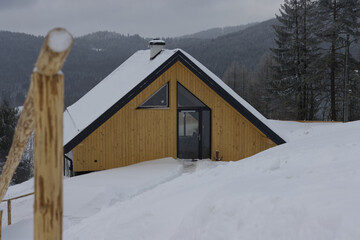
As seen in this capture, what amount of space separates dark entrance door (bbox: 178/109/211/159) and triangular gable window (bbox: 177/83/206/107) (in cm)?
26

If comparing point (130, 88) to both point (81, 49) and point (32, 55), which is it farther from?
point (81, 49)

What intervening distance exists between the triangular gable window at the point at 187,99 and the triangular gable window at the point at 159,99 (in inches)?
22.4

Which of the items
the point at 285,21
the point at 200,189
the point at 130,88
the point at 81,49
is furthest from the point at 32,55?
the point at 200,189

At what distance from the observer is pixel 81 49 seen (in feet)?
479

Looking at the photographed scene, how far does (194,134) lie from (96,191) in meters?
5.55

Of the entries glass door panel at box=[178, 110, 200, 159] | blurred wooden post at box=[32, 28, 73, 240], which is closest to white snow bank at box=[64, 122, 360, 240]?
blurred wooden post at box=[32, 28, 73, 240]

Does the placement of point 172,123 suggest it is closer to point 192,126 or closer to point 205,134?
point 192,126

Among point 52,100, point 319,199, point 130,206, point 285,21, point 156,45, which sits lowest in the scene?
point 130,206

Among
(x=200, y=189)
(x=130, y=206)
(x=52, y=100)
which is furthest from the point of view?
(x=130, y=206)

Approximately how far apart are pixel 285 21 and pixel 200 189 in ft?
94.5

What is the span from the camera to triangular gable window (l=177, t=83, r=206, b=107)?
13408 mm

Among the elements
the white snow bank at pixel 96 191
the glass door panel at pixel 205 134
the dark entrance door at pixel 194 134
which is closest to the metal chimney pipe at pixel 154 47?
the dark entrance door at pixel 194 134

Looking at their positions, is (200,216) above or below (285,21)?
below

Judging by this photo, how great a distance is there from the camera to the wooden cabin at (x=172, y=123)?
40.5ft
